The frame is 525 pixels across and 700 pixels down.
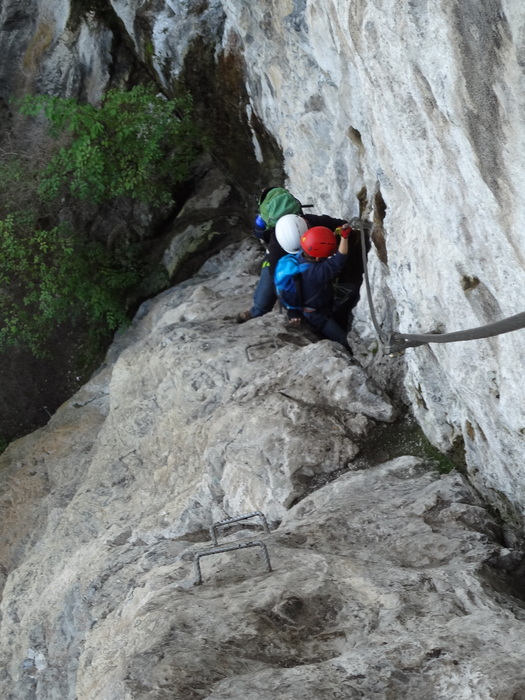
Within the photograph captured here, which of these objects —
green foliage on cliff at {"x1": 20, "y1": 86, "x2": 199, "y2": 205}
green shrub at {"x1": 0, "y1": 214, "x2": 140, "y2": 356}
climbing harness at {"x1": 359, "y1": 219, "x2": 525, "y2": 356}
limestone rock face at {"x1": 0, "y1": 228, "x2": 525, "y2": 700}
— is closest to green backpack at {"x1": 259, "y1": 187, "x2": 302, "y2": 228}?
limestone rock face at {"x1": 0, "y1": 228, "x2": 525, "y2": 700}

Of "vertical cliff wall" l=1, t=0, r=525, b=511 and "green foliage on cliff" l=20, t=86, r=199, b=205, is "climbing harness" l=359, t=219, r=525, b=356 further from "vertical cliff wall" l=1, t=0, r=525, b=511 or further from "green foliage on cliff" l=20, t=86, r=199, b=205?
"green foliage on cliff" l=20, t=86, r=199, b=205

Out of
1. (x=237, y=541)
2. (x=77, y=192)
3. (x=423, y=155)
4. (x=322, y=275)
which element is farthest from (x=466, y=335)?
(x=77, y=192)

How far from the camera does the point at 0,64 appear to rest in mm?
13438

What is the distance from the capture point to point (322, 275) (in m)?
7.82

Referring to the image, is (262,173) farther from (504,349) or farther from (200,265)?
(504,349)

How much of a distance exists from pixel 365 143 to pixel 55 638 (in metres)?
5.62

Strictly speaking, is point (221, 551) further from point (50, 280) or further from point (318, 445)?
point (50, 280)

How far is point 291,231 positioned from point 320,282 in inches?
27.5

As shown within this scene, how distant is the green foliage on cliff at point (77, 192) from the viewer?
33.9 ft

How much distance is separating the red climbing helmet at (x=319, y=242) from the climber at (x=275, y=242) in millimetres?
310

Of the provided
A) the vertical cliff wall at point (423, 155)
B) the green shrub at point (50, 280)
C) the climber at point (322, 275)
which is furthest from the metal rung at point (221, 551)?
the green shrub at point (50, 280)

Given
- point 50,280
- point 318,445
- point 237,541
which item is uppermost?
point 50,280

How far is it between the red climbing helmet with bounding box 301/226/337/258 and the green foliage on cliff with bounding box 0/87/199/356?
12.9 ft

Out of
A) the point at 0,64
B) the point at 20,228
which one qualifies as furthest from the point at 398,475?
the point at 0,64
